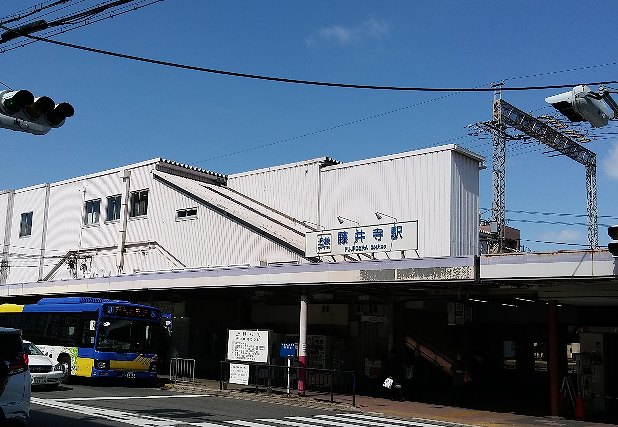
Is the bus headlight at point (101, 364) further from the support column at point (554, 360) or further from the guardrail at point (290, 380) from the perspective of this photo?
the support column at point (554, 360)

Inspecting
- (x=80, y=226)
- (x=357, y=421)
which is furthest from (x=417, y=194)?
(x=80, y=226)

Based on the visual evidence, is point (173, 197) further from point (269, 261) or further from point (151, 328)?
point (151, 328)

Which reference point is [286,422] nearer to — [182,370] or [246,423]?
[246,423]

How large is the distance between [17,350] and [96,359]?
562 inches

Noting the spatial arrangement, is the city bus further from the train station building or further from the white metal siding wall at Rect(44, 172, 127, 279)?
the white metal siding wall at Rect(44, 172, 127, 279)

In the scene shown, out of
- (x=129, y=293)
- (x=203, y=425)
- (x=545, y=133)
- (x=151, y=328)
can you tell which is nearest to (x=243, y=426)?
(x=203, y=425)

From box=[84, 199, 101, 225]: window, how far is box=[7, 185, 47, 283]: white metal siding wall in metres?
5.28

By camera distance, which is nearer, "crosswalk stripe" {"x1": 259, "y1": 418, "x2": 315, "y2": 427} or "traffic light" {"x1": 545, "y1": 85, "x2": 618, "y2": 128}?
"traffic light" {"x1": 545, "y1": 85, "x2": 618, "y2": 128}

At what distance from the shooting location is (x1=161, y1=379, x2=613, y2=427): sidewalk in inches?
785

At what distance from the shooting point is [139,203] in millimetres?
41125

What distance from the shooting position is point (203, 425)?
16.9 metres

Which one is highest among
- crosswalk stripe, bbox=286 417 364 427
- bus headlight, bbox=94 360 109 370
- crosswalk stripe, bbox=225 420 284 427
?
bus headlight, bbox=94 360 109 370

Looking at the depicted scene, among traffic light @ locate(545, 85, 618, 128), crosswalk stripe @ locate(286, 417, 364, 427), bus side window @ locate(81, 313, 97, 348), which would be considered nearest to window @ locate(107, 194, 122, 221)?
bus side window @ locate(81, 313, 97, 348)

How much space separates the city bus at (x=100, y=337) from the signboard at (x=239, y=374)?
312 centimetres
